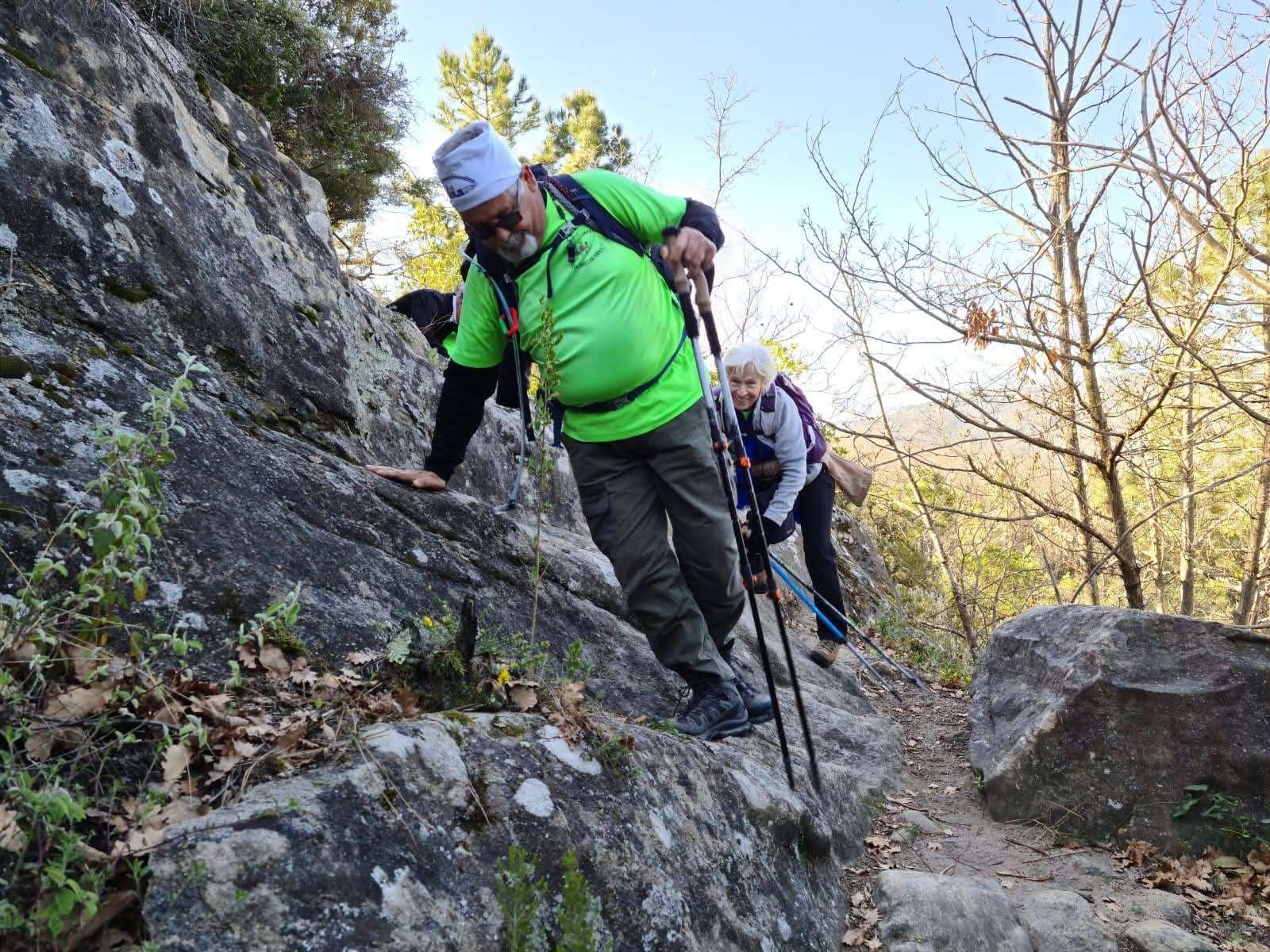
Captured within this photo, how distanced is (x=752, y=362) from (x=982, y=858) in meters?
3.25

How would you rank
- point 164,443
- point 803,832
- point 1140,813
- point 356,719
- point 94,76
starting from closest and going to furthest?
1. point 164,443
2. point 356,719
3. point 803,832
4. point 94,76
5. point 1140,813

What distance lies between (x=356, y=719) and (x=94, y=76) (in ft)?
12.0

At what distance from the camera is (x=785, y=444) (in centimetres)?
559

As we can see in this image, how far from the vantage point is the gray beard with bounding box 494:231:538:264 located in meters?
3.16

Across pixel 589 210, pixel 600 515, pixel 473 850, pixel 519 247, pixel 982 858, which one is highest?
pixel 589 210

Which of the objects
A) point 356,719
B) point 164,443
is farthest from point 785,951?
point 164,443

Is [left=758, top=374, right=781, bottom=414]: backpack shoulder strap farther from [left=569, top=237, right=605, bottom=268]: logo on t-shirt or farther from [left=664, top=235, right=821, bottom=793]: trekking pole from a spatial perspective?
[left=569, top=237, right=605, bottom=268]: logo on t-shirt

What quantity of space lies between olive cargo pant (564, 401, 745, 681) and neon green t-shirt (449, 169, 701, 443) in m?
0.11

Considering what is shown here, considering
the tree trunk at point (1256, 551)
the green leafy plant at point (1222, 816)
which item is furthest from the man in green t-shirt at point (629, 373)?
the tree trunk at point (1256, 551)

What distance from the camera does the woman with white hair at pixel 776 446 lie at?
5402 mm

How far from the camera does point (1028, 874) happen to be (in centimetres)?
390

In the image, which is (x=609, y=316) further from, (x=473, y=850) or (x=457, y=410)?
(x=473, y=850)

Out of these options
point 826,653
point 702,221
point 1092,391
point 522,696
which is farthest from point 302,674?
point 1092,391

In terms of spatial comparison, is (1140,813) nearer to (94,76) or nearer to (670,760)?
(670,760)
